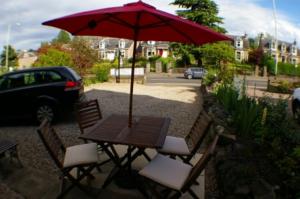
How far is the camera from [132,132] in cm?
464

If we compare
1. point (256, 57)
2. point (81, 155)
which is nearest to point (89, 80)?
point (81, 155)

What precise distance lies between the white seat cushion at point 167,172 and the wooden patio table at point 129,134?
11.1 inches

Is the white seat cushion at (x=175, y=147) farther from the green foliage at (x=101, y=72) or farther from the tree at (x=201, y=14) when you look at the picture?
the tree at (x=201, y=14)

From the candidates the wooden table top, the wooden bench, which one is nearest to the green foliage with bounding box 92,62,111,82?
the wooden bench

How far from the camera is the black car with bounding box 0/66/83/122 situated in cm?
912

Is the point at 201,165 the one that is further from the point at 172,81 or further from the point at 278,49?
the point at 278,49

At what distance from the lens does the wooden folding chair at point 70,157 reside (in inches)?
161

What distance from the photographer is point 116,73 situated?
2452 cm

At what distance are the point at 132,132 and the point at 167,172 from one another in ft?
2.81

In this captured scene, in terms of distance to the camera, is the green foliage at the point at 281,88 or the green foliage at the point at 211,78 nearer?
the green foliage at the point at 211,78

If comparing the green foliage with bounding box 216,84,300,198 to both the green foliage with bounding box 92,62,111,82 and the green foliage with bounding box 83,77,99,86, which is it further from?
the green foliage with bounding box 92,62,111,82

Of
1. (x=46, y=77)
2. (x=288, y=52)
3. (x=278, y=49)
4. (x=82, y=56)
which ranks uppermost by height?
(x=278, y=49)

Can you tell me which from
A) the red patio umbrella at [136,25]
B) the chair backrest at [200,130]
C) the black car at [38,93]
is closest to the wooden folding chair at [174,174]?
the chair backrest at [200,130]

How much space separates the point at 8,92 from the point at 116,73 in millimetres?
15597
